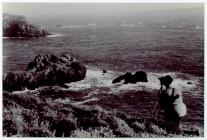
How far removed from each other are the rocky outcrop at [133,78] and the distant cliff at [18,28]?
5.05 ft

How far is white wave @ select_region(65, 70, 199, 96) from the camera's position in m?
7.50

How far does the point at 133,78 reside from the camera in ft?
24.8

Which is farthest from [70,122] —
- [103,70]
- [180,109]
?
[180,109]

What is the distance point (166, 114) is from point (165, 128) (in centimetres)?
23

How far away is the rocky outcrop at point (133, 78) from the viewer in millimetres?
7570

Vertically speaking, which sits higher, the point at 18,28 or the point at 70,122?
the point at 18,28

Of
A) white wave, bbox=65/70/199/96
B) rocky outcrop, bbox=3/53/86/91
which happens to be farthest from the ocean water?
rocky outcrop, bbox=3/53/86/91

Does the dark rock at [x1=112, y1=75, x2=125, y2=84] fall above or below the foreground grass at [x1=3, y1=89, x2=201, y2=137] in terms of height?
above

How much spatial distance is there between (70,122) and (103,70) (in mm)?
1070

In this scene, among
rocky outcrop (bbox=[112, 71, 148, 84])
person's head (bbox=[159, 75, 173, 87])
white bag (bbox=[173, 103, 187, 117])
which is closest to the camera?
white bag (bbox=[173, 103, 187, 117])

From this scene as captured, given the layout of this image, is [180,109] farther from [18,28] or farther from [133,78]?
[18,28]

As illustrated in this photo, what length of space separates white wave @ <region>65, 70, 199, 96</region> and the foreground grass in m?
0.36

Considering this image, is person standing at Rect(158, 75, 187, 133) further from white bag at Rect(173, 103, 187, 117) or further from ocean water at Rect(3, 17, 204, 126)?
ocean water at Rect(3, 17, 204, 126)

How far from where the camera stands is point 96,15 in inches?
301
